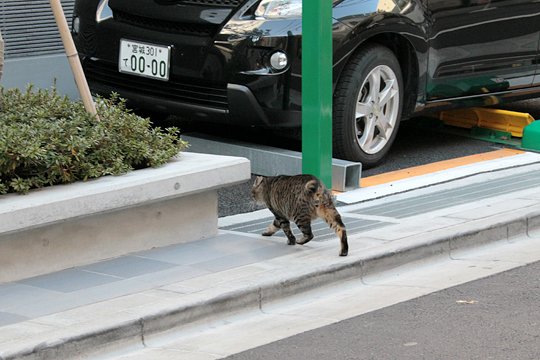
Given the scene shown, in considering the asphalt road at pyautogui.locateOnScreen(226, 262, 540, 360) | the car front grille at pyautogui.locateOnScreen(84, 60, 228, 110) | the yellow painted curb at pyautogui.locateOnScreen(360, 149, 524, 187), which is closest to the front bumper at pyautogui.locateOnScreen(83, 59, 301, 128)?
the car front grille at pyautogui.locateOnScreen(84, 60, 228, 110)

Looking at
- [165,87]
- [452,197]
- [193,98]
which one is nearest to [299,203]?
[452,197]

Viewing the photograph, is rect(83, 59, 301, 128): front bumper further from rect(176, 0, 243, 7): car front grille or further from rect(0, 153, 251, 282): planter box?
rect(0, 153, 251, 282): planter box

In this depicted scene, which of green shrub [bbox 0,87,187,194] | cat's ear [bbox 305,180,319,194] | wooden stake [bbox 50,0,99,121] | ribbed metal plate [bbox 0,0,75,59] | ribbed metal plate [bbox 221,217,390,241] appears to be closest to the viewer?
green shrub [bbox 0,87,187,194]

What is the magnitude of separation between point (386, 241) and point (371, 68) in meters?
2.16

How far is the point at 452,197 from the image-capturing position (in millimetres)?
8141

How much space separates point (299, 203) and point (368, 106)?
226 centimetres

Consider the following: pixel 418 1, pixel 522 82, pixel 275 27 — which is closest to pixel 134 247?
pixel 275 27

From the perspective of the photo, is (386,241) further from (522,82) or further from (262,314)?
(522,82)

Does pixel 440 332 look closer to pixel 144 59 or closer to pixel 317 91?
pixel 317 91

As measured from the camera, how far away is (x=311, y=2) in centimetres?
766

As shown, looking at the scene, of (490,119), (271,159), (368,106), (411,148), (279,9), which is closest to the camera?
(279,9)

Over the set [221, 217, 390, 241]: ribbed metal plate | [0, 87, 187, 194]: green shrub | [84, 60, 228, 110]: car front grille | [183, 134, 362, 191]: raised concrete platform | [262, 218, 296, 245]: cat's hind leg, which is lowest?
[221, 217, 390, 241]: ribbed metal plate

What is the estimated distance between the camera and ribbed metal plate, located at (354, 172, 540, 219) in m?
7.75

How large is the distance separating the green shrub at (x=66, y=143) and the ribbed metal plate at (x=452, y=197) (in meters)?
1.50
